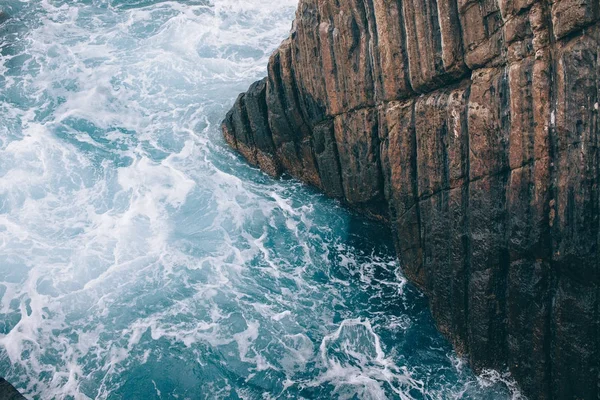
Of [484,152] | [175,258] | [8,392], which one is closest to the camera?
[484,152]

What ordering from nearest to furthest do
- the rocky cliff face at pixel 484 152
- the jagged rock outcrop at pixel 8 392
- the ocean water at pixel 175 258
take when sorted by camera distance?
the rocky cliff face at pixel 484 152
the jagged rock outcrop at pixel 8 392
the ocean water at pixel 175 258

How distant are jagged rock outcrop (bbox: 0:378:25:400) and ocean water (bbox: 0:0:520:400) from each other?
1.45 meters

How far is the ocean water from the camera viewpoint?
2266cm

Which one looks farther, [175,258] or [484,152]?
[175,258]

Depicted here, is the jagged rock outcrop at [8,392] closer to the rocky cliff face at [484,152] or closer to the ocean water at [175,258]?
the ocean water at [175,258]

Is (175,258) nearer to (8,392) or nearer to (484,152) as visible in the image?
(8,392)

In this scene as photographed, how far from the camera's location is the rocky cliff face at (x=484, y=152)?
17141mm

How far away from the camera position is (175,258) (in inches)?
1110

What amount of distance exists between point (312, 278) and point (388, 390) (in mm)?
6905

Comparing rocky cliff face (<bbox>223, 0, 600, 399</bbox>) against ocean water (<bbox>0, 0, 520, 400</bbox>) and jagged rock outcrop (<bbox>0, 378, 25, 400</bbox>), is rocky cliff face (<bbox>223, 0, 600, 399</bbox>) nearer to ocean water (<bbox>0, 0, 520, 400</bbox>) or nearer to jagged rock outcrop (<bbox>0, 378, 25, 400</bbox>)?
ocean water (<bbox>0, 0, 520, 400</bbox>)

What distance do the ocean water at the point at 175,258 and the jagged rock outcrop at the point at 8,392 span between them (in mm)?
1446

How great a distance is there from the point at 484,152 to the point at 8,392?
19303 mm

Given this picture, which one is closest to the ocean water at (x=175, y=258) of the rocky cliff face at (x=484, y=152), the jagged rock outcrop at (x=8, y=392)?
the jagged rock outcrop at (x=8, y=392)

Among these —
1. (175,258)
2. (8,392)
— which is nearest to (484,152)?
(175,258)
